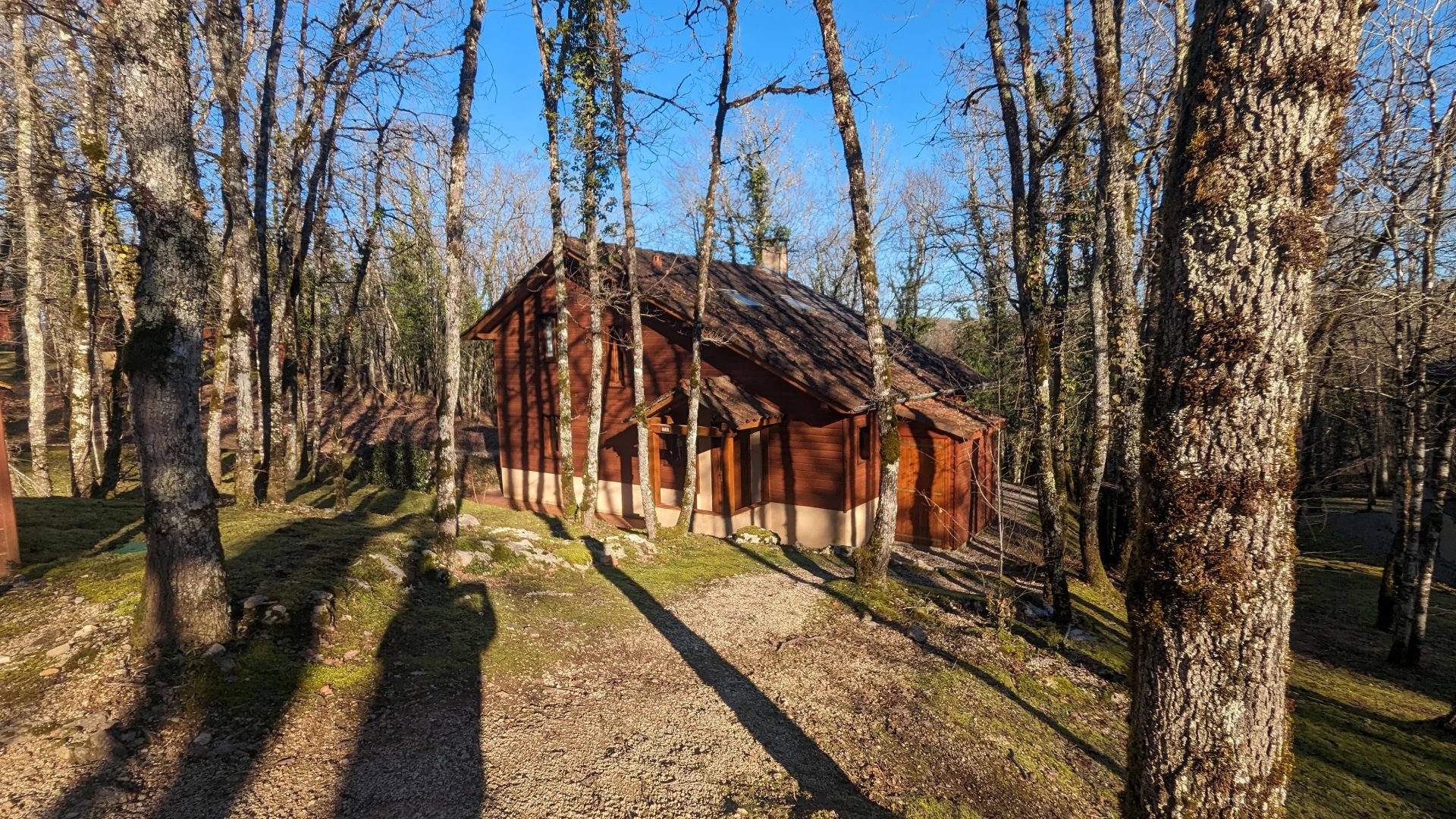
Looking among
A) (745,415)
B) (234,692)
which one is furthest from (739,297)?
(234,692)

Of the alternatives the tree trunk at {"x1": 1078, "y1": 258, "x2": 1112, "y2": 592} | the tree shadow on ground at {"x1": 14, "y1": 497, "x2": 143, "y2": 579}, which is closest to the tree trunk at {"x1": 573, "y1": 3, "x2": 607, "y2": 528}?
the tree shadow on ground at {"x1": 14, "y1": 497, "x2": 143, "y2": 579}

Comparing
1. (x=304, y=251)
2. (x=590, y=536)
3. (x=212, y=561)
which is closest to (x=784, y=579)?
(x=590, y=536)

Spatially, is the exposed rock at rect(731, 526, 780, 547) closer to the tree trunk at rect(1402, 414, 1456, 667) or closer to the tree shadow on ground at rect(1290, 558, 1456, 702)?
the tree shadow on ground at rect(1290, 558, 1456, 702)

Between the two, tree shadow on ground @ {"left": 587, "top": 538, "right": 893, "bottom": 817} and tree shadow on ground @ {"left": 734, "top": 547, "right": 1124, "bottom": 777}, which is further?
tree shadow on ground @ {"left": 734, "top": 547, "right": 1124, "bottom": 777}

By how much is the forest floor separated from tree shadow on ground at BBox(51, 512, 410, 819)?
0.06 feet

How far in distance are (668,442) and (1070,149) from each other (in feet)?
34.5

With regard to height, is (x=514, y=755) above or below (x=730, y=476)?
below

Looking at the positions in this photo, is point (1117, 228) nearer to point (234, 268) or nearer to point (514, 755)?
point (514, 755)

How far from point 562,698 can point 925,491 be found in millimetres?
11659

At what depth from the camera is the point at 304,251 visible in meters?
14.2

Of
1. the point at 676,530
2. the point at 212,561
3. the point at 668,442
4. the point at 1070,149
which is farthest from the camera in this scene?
the point at 668,442

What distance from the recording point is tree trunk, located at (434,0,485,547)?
7.93 m

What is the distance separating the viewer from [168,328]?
4602mm

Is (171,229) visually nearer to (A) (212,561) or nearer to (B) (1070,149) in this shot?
(A) (212,561)
